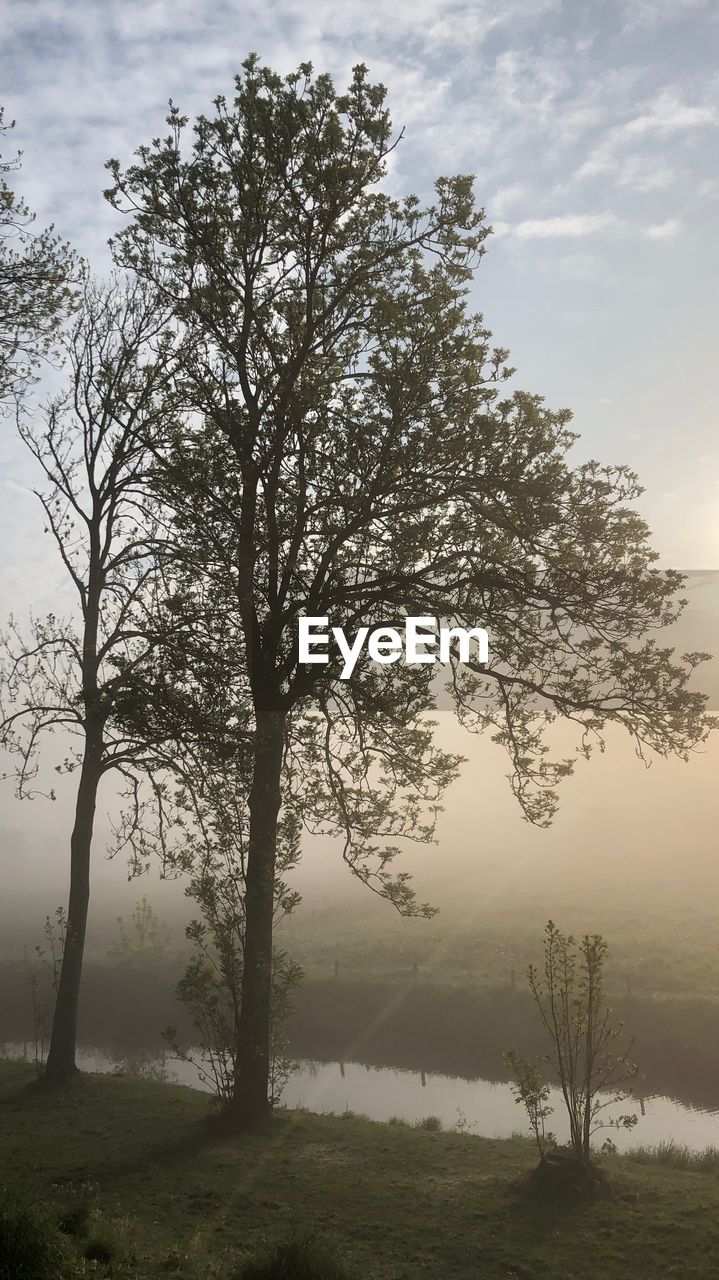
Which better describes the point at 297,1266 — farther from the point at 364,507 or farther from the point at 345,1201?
the point at 364,507

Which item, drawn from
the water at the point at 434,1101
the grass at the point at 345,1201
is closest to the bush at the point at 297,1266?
the grass at the point at 345,1201

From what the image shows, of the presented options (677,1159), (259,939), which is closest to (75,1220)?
(259,939)

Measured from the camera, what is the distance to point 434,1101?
25031mm

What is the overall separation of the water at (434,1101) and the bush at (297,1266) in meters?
12.2

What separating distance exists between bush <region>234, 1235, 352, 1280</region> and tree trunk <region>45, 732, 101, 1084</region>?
10.9 m

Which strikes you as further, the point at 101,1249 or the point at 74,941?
the point at 74,941

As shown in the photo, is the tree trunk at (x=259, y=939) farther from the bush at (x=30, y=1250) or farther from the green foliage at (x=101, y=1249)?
the bush at (x=30, y=1250)

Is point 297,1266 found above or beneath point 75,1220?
beneath

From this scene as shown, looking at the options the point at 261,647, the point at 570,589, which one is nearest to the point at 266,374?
the point at 261,647

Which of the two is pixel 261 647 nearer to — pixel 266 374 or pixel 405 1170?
pixel 266 374

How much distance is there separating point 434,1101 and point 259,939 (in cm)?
1420

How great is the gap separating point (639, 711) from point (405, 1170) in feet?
24.0

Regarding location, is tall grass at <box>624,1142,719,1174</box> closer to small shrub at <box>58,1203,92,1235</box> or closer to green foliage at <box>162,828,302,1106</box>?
green foliage at <box>162,828,302,1106</box>

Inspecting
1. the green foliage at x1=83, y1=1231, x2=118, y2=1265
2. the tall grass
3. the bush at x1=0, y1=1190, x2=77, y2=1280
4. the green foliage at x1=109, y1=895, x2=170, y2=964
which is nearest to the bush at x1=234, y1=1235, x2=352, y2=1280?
the green foliage at x1=83, y1=1231, x2=118, y2=1265
